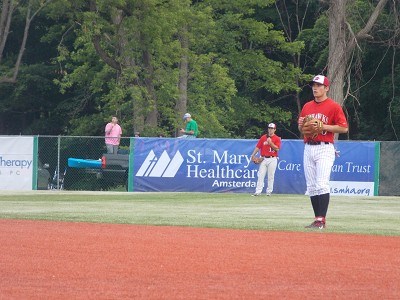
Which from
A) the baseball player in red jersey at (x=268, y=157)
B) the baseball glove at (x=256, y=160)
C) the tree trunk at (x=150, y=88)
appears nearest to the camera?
the baseball player in red jersey at (x=268, y=157)

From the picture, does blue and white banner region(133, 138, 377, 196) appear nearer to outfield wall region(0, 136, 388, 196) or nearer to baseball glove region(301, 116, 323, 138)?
outfield wall region(0, 136, 388, 196)

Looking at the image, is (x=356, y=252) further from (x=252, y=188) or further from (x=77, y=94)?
(x=77, y=94)

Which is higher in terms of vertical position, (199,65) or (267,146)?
(199,65)

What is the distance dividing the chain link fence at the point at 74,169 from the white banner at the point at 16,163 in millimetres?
395

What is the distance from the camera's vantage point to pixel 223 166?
29766 millimetres

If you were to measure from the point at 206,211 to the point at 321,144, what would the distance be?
6.02 meters

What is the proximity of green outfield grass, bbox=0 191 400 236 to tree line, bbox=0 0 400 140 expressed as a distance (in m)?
10.9

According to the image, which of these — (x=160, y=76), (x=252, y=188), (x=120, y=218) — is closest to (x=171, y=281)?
(x=120, y=218)

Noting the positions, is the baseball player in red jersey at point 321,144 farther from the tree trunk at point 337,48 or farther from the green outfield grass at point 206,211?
the tree trunk at point 337,48

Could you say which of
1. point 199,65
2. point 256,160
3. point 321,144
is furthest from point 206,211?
point 199,65

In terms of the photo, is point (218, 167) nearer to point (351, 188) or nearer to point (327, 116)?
point (351, 188)

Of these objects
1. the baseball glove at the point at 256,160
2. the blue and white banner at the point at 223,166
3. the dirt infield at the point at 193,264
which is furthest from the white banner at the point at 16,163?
the dirt infield at the point at 193,264

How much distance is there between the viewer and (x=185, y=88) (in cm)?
4009

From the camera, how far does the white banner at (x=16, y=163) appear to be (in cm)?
2966
